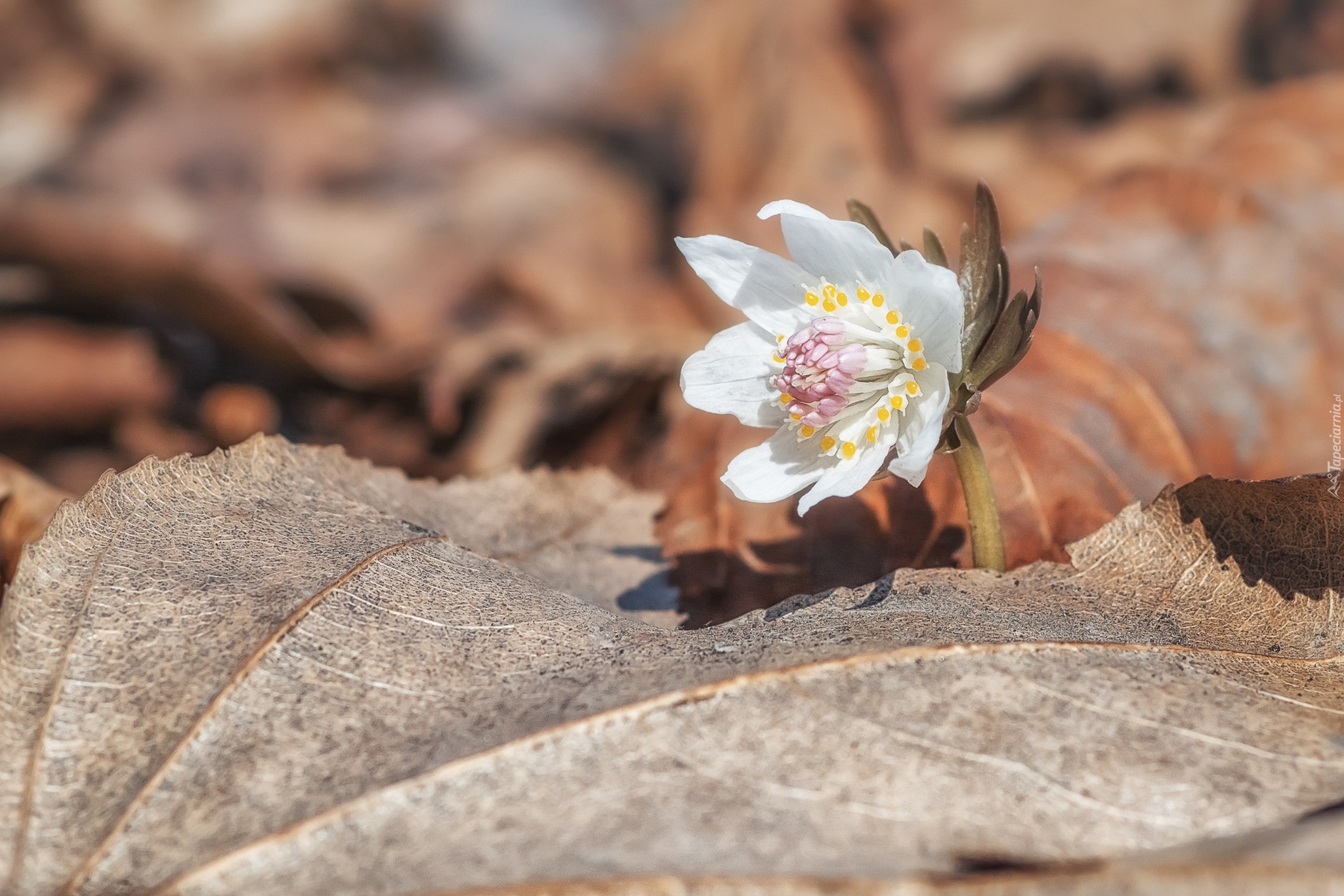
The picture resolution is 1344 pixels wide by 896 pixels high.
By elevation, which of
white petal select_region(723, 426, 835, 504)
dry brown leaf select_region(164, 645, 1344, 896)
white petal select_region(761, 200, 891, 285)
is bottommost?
dry brown leaf select_region(164, 645, 1344, 896)

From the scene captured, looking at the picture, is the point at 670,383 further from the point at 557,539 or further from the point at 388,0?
the point at 388,0

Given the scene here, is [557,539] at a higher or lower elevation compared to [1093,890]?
higher

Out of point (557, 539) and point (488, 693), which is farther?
point (557, 539)

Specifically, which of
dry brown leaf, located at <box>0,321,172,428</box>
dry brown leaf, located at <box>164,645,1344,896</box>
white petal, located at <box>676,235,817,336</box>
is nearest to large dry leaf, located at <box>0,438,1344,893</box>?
dry brown leaf, located at <box>164,645,1344,896</box>

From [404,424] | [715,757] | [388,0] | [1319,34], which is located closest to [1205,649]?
[715,757]

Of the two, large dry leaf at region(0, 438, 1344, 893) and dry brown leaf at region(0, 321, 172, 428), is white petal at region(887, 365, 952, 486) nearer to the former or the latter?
large dry leaf at region(0, 438, 1344, 893)

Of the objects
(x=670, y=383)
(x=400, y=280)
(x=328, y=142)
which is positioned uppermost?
(x=328, y=142)

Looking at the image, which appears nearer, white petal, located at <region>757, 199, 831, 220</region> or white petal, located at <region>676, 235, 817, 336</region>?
white petal, located at <region>757, 199, 831, 220</region>

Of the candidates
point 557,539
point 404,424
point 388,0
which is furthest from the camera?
point 388,0
